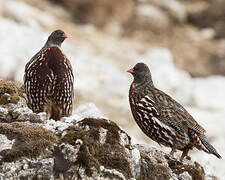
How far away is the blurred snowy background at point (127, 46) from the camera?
2581 centimetres

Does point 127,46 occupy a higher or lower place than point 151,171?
higher

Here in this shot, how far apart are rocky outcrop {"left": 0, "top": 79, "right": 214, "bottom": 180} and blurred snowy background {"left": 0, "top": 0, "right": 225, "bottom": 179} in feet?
37.3

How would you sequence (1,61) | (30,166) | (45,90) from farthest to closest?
1. (1,61)
2. (45,90)
3. (30,166)

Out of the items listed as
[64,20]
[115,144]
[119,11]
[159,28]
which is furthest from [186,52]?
[115,144]

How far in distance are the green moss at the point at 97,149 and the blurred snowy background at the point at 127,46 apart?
11.6 m

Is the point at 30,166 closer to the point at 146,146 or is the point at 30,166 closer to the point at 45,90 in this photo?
the point at 146,146

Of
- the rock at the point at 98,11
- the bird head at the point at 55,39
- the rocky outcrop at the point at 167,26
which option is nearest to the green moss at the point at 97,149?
the bird head at the point at 55,39

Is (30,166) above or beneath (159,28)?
beneath

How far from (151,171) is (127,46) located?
28.2 m

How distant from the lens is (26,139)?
314 inches

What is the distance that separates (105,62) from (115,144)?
22.9 metres

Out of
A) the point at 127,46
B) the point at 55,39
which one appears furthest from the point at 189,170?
the point at 127,46

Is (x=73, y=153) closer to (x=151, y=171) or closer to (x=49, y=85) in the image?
(x=151, y=171)

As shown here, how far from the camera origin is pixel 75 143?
26.1 ft
